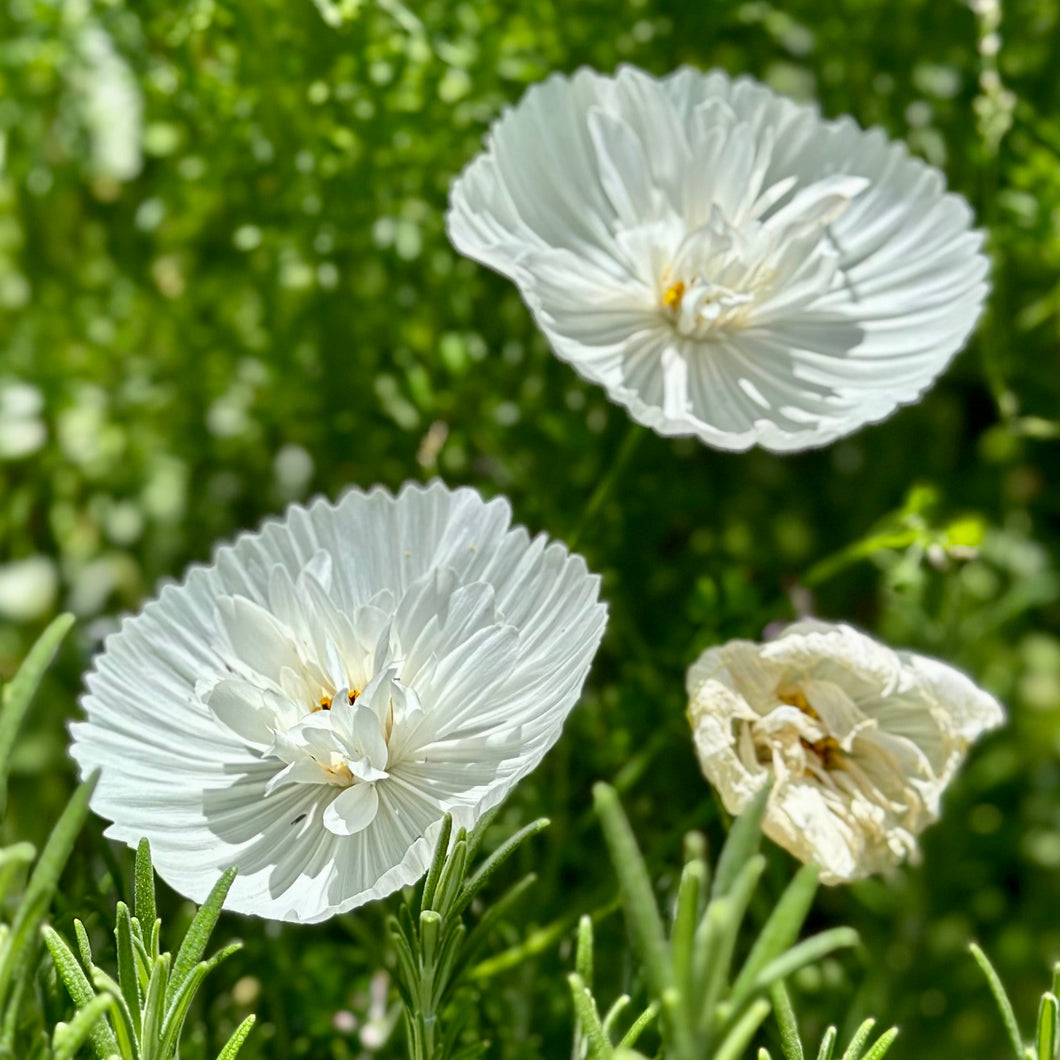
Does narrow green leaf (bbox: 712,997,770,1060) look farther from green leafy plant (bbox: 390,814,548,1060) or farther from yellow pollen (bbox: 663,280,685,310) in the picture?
yellow pollen (bbox: 663,280,685,310)

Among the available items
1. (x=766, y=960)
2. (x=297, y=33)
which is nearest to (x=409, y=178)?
(x=297, y=33)

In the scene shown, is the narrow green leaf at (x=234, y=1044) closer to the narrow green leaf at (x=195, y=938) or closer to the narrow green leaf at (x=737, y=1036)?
the narrow green leaf at (x=195, y=938)

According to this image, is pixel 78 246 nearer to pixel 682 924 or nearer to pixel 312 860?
pixel 312 860

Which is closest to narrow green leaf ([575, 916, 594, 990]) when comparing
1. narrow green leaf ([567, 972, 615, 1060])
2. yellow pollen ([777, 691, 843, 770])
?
narrow green leaf ([567, 972, 615, 1060])

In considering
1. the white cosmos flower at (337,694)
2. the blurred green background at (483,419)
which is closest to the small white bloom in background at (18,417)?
the blurred green background at (483,419)

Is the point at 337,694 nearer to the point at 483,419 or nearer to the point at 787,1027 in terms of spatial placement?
the point at 787,1027

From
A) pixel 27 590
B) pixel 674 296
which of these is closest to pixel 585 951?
pixel 674 296
